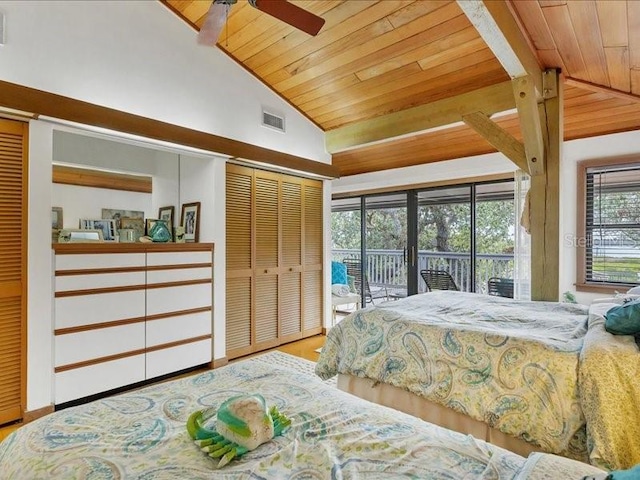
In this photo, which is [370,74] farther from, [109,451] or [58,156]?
[109,451]

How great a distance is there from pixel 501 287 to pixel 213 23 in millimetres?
4043

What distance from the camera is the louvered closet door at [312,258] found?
4426 millimetres

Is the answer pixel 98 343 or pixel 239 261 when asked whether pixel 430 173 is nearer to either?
pixel 239 261

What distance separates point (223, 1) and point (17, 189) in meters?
1.80

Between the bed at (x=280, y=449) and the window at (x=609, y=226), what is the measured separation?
338cm

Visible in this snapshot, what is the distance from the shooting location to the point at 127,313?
2902 millimetres

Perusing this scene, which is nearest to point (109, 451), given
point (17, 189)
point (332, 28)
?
point (17, 189)

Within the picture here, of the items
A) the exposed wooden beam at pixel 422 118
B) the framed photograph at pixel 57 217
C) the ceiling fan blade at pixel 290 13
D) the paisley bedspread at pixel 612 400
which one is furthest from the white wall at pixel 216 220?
the paisley bedspread at pixel 612 400

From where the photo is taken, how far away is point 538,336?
189 centimetres

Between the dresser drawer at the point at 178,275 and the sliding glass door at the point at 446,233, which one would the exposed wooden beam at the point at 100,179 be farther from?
the sliding glass door at the point at 446,233

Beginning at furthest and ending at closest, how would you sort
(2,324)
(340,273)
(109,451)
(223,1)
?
(340,273) → (2,324) → (223,1) → (109,451)

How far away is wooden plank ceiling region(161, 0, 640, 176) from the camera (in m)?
2.17

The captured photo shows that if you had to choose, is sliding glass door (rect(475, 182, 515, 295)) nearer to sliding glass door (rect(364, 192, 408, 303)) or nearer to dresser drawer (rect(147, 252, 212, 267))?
sliding glass door (rect(364, 192, 408, 303))

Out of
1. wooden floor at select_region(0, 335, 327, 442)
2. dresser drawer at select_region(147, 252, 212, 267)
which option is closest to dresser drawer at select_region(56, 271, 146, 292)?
dresser drawer at select_region(147, 252, 212, 267)
